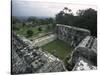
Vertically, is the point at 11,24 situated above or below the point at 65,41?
above

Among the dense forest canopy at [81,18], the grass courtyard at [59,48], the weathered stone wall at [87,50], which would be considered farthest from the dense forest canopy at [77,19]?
the grass courtyard at [59,48]

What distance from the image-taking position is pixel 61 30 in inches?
89.5

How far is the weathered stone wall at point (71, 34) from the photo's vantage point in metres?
2.28

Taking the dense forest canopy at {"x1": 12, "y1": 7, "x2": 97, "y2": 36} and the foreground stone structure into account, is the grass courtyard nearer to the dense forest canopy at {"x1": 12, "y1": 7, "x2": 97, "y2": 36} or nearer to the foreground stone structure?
the foreground stone structure

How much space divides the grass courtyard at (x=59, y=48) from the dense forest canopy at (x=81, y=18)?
0.99 ft

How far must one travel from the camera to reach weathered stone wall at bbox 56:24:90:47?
2.28 metres

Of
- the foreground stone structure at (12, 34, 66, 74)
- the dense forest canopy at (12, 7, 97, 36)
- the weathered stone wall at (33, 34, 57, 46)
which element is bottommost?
the foreground stone structure at (12, 34, 66, 74)

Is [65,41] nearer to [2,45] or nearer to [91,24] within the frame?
[91,24]

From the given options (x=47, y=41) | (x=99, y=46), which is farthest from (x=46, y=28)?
(x=99, y=46)

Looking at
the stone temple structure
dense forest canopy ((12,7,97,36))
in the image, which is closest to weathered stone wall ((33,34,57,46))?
the stone temple structure

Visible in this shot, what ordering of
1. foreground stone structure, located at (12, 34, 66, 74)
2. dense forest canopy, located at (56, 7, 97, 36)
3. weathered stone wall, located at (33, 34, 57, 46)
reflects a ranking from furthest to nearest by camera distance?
dense forest canopy, located at (56, 7, 97, 36) < weathered stone wall, located at (33, 34, 57, 46) < foreground stone structure, located at (12, 34, 66, 74)

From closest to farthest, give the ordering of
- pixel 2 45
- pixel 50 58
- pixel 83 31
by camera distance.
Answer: pixel 2 45 < pixel 50 58 < pixel 83 31

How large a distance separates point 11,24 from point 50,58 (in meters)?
0.69

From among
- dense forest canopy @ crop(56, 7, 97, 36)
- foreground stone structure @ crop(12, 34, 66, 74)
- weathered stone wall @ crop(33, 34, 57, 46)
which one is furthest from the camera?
dense forest canopy @ crop(56, 7, 97, 36)
